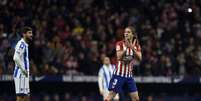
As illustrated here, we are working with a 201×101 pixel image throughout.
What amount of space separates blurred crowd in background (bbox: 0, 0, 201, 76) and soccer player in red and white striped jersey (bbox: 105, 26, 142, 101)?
673 centimetres

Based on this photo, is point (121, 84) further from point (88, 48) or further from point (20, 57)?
point (88, 48)

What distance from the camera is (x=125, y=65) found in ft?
47.6

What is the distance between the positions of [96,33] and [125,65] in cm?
868

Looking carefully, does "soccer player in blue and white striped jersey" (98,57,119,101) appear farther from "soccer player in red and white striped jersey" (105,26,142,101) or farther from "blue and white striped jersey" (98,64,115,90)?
"soccer player in red and white striped jersey" (105,26,142,101)

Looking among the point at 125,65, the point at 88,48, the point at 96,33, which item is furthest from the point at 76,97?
the point at 125,65

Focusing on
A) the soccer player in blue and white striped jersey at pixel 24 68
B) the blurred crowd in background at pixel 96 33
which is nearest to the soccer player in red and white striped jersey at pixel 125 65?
the soccer player in blue and white striped jersey at pixel 24 68

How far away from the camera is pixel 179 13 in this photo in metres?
25.3

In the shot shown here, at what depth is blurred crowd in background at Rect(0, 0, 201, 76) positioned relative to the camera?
21.7 m

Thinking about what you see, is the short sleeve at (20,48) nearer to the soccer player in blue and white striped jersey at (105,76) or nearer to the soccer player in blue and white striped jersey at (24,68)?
the soccer player in blue and white striped jersey at (24,68)

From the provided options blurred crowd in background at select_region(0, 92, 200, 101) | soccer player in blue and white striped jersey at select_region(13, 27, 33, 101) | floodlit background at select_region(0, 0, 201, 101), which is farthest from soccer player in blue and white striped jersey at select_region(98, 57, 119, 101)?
blurred crowd in background at select_region(0, 92, 200, 101)

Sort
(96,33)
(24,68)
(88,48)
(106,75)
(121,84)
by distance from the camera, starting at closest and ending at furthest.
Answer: (24,68)
(121,84)
(106,75)
(88,48)
(96,33)

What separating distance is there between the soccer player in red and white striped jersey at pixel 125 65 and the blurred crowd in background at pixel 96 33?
6.73 m

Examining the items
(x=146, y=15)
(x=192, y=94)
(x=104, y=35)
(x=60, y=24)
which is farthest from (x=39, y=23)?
(x=192, y=94)

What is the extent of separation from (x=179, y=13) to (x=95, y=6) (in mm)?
3427
